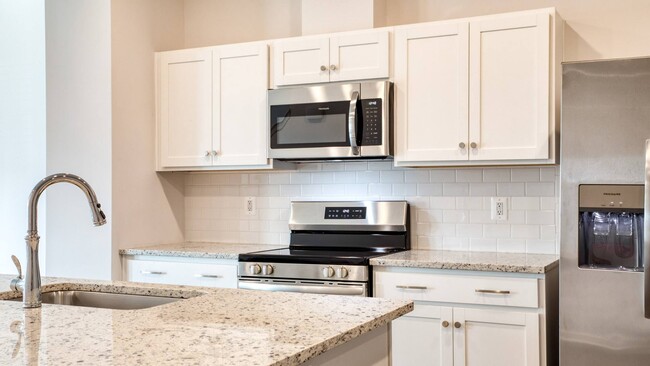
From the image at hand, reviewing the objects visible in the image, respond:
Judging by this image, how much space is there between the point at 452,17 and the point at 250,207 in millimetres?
1706

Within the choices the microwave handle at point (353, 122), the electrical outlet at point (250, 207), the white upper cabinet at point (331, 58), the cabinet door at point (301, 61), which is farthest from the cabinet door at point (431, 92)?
the electrical outlet at point (250, 207)

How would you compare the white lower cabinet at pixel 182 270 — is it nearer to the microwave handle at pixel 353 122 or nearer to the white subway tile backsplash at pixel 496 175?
the microwave handle at pixel 353 122

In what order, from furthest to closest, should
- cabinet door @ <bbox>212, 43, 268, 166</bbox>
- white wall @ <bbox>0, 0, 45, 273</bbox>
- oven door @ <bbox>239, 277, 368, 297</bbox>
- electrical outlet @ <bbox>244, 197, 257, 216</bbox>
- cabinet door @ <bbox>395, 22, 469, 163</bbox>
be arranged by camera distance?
white wall @ <bbox>0, 0, 45, 273</bbox>, electrical outlet @ <bbox>244, 197, 257, 216</bbox>, cabinet door @ <bbox>212, 43, 268, 166</bbox>, cabinet door @ <bbox>395, 22, 469, 163</bbox>, oven door @ <bbox>239, 277, 368, 297</bbox>

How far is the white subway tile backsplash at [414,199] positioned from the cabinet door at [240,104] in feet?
1.22

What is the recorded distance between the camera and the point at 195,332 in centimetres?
148

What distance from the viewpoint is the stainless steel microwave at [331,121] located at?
350 cm

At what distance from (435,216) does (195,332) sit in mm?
2469

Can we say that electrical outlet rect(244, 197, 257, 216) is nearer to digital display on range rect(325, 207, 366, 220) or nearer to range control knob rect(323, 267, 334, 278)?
digital display on range rect(325, 207, 366, 220)

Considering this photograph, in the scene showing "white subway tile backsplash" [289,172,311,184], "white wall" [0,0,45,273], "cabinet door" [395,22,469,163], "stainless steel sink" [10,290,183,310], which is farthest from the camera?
"white wall" [0,0,45,273]

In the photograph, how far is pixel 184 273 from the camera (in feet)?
12.4

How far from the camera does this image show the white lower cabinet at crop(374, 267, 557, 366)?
2957 mm

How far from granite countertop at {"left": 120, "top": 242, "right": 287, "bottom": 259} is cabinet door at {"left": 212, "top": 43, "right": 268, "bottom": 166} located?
1.66 ft

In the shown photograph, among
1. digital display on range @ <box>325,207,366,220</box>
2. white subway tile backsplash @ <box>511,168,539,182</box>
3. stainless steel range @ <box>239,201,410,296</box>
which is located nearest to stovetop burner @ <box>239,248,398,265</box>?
stainless steel range @ <box>239,201,410,296</box>

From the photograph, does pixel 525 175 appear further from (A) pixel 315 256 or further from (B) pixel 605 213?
(A) pixel 315 256
